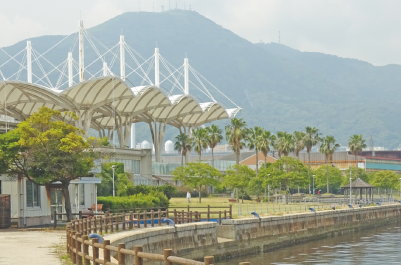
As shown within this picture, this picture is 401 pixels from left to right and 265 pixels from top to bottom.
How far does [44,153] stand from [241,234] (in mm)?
15362

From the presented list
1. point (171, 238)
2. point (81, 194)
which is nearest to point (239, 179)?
point (81, 194)

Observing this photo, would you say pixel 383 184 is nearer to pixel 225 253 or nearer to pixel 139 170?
pixel 139 170

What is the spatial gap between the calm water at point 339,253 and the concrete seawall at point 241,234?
0.90 m

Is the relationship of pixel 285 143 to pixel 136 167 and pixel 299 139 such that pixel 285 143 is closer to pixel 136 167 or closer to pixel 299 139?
pixel 299 139

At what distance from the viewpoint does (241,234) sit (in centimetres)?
4447

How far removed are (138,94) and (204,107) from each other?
32181 mm

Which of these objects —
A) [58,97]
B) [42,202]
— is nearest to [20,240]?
[42,202]

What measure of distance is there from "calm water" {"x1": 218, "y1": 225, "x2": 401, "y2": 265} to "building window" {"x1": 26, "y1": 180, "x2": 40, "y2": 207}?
12780mm

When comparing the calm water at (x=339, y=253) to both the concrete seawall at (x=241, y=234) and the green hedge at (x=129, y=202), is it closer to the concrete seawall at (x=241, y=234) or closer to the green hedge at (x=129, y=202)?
the concrete seawall at (x=241, y=234)

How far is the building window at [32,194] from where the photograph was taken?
40.2 meters

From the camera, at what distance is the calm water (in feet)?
133

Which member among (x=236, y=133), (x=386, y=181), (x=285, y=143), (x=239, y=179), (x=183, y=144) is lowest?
(x=386, y=181)

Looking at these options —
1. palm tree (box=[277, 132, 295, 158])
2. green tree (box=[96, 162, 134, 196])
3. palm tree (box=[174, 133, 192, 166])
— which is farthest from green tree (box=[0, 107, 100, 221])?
palm tree (box=[174, 133, 192, 166])

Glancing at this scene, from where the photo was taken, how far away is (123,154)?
339 ft
